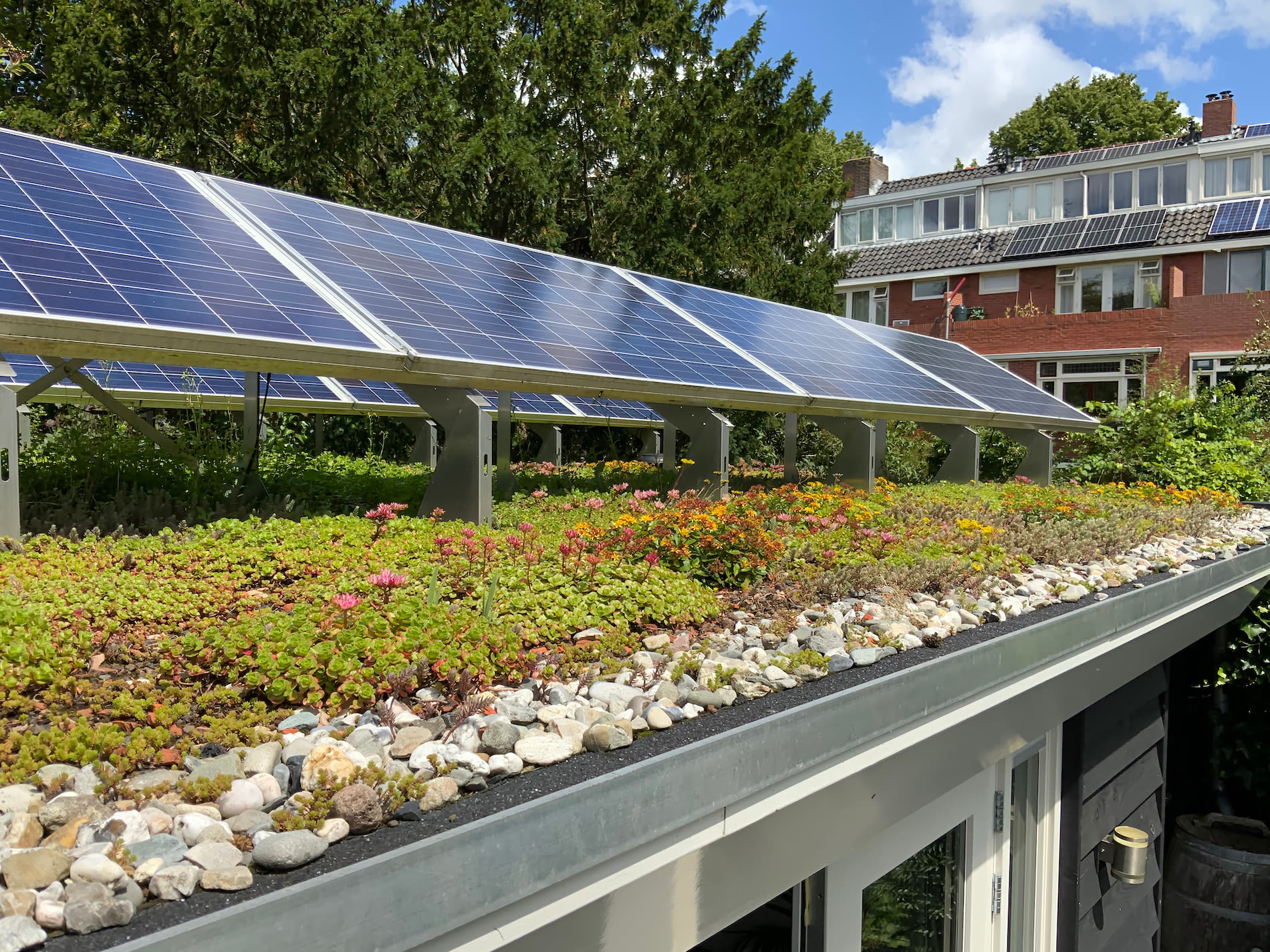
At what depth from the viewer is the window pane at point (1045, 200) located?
1361 inches

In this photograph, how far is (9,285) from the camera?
4.30 metres

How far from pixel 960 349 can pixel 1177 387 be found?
342 inches

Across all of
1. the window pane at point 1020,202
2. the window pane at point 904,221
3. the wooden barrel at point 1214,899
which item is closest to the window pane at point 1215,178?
the window pane at point 1020,202

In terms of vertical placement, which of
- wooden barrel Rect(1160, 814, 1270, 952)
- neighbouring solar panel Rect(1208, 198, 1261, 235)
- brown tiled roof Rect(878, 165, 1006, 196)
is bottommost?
wooden barrel Rect(1160, 814, 1270, 952)

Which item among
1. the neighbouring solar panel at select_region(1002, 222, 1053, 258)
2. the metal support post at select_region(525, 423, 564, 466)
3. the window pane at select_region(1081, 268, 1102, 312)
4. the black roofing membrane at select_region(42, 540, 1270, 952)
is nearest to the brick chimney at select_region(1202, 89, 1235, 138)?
the neighbouring solar panel at select_region(1002, 222, 1053, 258)

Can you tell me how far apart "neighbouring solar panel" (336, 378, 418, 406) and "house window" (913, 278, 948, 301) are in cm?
2581

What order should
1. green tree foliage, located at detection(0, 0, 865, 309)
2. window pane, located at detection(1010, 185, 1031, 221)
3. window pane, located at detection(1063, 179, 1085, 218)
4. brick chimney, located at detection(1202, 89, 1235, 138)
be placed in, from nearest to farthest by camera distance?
1. green tree foliage, located at detection(0, 0, 865, 309)
2. brick chimney, located at detection(1202, 89, 1235, 138)
3. window pane, located at detection(1063, 179, 1085, 218)
4. window pane, located at detection(1010, 185, 1031, 221)

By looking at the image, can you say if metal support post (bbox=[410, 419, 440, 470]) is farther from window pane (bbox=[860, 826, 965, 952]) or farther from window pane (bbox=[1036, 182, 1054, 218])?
window pane (bbox=[1036, 182, 1054, 218])

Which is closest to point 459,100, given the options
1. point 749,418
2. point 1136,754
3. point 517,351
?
point 749,418

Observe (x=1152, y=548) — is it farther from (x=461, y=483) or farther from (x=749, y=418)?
(x=749, y=418)

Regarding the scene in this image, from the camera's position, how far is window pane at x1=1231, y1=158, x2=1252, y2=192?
30.8 meters

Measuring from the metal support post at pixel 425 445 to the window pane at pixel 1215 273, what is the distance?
26.3 meters

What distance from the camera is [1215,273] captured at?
93.5 feet

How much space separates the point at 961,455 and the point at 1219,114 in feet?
95.3
